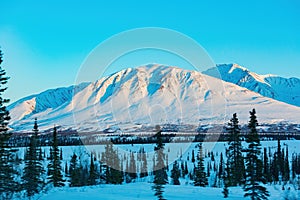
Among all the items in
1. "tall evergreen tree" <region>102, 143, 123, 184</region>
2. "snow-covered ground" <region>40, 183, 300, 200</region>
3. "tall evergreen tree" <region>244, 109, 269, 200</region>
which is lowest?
"tall evergreen tree" <region>102, 143, 123, 184</region>

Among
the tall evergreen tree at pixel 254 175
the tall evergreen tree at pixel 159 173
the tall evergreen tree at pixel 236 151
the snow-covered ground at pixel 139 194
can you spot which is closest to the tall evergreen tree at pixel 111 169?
the tall evergreen tree at pixel 236 151

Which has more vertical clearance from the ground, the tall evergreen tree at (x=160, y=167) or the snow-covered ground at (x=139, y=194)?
the tall evergreen tree at (x=160, y=167)

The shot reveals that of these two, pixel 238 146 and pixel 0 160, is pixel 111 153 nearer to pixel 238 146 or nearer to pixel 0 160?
pixel 238 146

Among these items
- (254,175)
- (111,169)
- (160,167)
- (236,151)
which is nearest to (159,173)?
(160,167)

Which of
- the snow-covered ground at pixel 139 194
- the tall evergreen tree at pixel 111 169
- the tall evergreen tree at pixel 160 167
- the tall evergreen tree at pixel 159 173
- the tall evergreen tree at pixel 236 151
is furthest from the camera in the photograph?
the tall evergreen tree at pixel 111 169

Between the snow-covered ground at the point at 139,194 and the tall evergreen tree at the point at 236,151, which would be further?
the tall evergreen tree at the point at 236,151

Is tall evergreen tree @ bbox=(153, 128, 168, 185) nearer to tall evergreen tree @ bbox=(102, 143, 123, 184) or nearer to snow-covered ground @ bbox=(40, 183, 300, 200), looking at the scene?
snow-covered ground @ bbox=(40, 183, 300, 200)

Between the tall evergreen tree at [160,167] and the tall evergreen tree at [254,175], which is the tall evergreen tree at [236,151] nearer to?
the tall evergreen tree at [254,175]

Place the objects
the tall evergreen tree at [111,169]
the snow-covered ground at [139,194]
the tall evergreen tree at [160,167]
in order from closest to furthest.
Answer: the snow-covered ground at [139,194] < the tall evergreen tree at [160,167] < the tall evergreen tree at [111,169]

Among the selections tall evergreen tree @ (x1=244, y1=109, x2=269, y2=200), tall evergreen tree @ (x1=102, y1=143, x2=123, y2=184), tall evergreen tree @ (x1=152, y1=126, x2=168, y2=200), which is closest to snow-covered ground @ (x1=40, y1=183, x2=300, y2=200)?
tall evergreen tree @ (x1=152, y1=126, x2=168, y2=200)

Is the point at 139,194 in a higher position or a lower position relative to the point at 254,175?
lower

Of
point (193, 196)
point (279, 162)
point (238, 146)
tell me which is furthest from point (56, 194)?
point (279, 162)

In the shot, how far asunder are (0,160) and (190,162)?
493ft

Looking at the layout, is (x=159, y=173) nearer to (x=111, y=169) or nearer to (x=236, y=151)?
(x=236, y=151)
